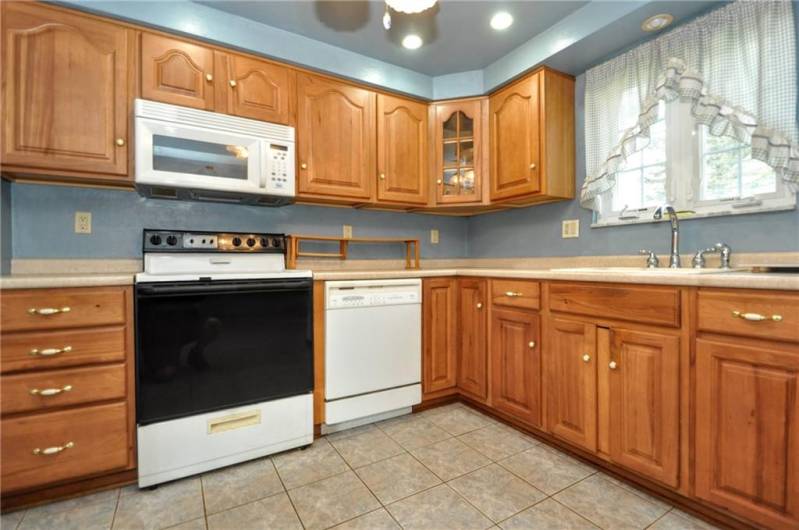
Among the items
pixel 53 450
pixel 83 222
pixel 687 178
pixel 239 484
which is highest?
pixel 687 178

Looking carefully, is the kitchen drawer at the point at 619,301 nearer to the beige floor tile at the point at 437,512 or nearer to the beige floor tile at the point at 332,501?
the beige floor tile at the point at 437,512

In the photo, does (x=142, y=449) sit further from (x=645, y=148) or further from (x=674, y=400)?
(x=645, y=148)

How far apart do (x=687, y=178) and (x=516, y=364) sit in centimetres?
132

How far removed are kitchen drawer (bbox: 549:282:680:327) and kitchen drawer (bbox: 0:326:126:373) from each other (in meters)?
2.04

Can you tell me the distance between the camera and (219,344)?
1.76m

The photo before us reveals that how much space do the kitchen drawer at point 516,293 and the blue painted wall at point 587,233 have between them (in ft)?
2.00

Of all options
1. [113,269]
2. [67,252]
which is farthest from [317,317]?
[67,252]

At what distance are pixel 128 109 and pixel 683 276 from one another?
258 cm

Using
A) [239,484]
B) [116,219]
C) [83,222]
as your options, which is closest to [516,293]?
[239,484]

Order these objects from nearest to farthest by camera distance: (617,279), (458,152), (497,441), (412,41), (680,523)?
(680,523)
(617,279)
(497,441)
(412,41)
(458,152)

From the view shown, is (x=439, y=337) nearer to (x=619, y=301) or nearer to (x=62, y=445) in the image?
(x=619, y=301)

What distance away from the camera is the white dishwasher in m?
2.08

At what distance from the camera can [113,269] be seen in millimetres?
2010

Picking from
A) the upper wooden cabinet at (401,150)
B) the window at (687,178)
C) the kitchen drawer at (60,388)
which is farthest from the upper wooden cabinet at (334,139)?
the window at (687,178)
